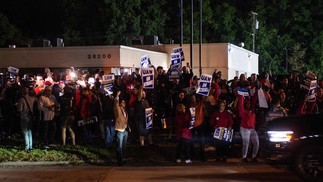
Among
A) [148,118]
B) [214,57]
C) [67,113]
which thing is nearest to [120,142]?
[148,118]

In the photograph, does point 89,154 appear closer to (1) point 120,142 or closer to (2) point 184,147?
(1) point 120,142

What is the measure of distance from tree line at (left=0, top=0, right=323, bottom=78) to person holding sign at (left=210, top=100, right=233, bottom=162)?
113ft

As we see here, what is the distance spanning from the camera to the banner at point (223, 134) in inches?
555

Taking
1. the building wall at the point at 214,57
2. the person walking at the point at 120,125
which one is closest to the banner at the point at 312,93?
the person walking at the point at 120,125

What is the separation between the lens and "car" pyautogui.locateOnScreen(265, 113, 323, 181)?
10.8 m

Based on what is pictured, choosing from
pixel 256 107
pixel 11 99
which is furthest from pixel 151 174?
pixel 11 99

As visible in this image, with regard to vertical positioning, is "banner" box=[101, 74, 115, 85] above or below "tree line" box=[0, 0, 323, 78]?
below

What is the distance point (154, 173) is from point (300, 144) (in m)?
3.55

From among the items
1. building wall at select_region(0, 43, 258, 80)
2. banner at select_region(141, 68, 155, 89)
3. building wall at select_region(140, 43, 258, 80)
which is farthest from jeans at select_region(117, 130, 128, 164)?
building wall at select_region(140, 43, 258, 80)

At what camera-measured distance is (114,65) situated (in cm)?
3100

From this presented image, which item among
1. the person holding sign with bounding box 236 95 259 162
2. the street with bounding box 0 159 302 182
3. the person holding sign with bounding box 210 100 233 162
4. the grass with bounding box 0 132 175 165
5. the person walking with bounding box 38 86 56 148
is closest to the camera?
the street with bounding box 0 159 302 182

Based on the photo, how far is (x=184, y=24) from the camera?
174 feet

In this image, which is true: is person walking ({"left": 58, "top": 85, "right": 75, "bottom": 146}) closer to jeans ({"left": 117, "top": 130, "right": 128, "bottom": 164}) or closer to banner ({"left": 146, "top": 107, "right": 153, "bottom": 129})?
banner ({"left": 146, "top": 107, "right": 153, "bottom": 129})

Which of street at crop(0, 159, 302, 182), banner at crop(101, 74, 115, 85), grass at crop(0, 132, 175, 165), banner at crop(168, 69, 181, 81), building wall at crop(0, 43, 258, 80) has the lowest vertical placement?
street at crop(0, 159, 302, 182)
